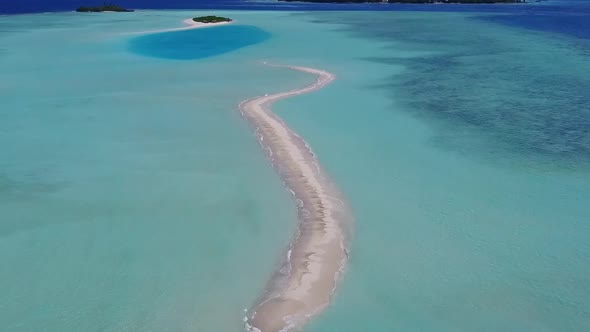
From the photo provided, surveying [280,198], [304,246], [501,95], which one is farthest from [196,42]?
[304,246]

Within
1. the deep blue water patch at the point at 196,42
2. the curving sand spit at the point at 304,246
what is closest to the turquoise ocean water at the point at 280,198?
the curving sand spit at the point at 304,246

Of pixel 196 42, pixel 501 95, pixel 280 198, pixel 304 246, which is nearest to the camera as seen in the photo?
pixel 304 246

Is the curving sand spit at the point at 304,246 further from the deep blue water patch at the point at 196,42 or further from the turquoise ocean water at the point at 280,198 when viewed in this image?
the deep blue water patch at the point at 196,42

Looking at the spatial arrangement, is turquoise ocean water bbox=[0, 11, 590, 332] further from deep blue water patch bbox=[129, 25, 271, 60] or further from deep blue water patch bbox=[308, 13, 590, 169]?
deep blue water patch bbox=[129, 25, 271, 60]

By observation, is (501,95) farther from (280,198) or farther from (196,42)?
(196,42)

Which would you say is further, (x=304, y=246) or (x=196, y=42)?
(x=196, y=42)

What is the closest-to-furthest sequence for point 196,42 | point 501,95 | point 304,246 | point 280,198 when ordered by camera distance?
point 304,246 < point 280,198 < point 501,95 < point 196,42

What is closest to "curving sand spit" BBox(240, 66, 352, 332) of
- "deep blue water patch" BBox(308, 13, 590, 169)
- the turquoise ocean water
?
the turquoise ocean water
